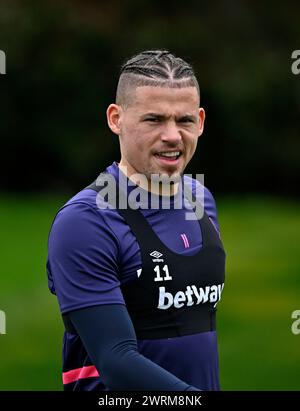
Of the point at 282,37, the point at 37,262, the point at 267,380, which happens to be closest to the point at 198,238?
the point at 267,380

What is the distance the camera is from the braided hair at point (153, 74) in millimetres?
3658

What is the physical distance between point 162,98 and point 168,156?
21 centimetres

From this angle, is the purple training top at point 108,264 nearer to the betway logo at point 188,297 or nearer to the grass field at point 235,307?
the betway logo at point 188,297

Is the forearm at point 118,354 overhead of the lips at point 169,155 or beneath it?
beneath

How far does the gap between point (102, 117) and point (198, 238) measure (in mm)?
20470

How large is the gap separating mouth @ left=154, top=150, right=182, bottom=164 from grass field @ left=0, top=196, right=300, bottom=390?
5544mm

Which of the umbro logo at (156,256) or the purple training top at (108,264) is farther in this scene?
the umbro logo at (156,256)

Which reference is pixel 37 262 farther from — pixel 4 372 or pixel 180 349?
pixel 180 349

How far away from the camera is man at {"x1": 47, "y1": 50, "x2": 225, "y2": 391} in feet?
11.3

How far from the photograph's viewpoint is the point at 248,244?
15758mm

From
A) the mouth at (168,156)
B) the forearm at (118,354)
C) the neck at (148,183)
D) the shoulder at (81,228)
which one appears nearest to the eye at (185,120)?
the mouth at (168,156)

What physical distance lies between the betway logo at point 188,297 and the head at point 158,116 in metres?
0.42
